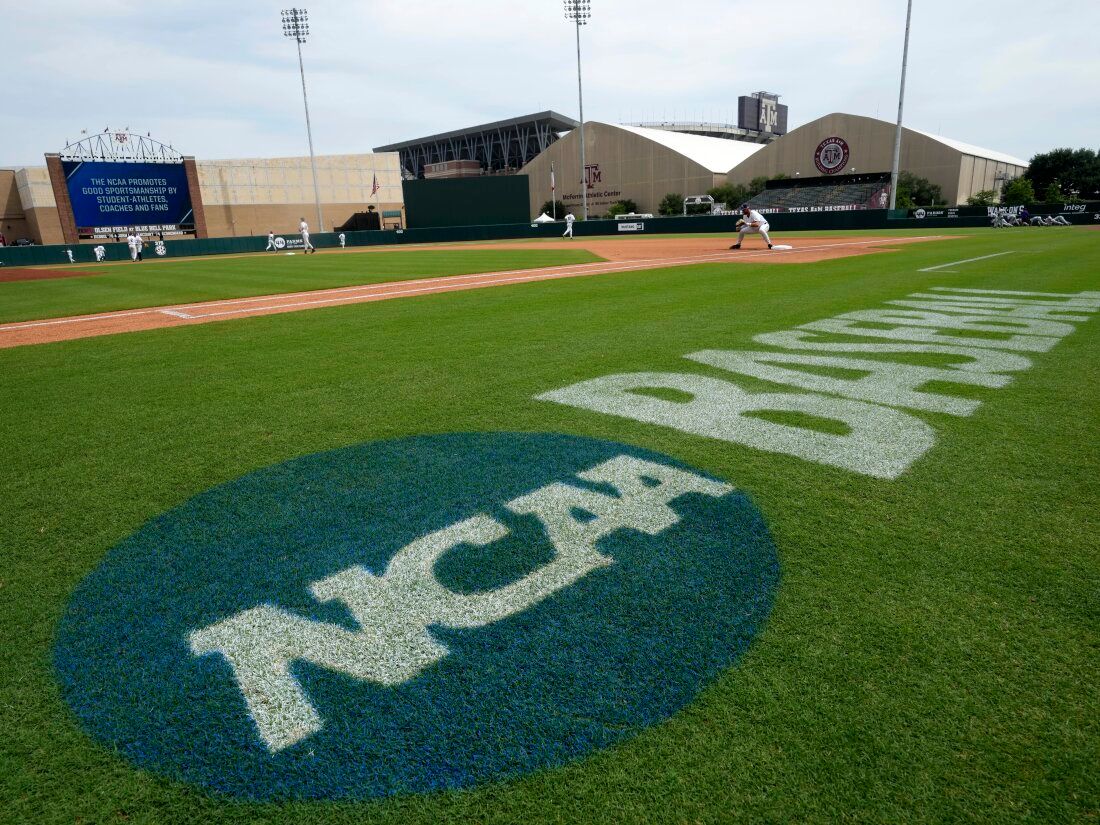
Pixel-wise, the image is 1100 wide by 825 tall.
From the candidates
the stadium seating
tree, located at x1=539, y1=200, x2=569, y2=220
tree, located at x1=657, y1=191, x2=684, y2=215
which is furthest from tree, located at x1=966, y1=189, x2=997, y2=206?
tree, located at x1=539, y1=200, x2=569, y2=220

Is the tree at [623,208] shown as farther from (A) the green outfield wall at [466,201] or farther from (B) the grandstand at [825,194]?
(A) the green outfield wall at [466,201]

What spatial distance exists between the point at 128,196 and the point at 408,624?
2423 inches

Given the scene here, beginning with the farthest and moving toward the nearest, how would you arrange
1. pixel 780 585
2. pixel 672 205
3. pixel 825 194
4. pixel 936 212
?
pixel 672 205 → pixel 825 194 → pixel 936 212 → pixel 780 585

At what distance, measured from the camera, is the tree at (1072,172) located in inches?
2758

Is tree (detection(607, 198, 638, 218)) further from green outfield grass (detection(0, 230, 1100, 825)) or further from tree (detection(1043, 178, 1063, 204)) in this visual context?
green outfield grass (detection(0, 230, 1100, 825))

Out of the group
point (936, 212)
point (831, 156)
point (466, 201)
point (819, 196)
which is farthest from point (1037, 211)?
point (466, 201)

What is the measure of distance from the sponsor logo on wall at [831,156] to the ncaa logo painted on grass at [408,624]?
7529cm

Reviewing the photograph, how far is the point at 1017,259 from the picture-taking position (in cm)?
1664

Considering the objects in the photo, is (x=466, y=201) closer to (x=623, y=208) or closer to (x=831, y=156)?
(x=623, y=208)

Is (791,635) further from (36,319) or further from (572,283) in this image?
(36,319)

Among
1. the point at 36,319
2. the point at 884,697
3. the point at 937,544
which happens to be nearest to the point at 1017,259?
the point at 937,544

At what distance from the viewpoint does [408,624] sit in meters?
2.26

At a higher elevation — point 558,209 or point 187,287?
point 558,209

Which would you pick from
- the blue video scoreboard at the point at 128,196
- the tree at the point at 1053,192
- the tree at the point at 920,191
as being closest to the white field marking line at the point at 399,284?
the blue video scoreboard at the point at 128,196
